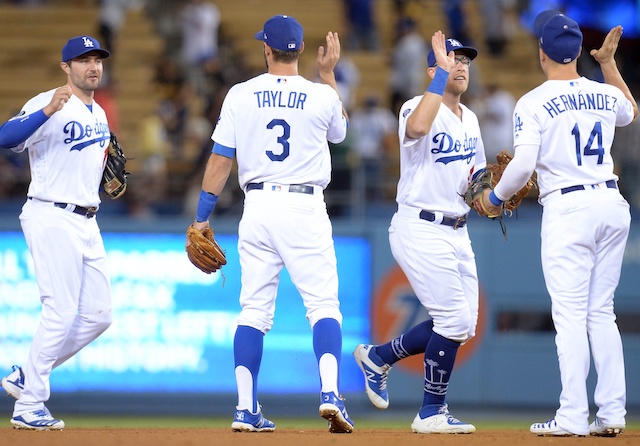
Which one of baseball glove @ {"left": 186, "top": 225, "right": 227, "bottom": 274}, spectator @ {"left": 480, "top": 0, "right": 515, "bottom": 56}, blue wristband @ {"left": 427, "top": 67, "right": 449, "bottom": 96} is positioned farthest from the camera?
spectator @ {"left": 480, "top": 0, "right": 515, "bottom": 56}

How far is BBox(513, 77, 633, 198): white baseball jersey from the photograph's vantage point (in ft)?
23.2

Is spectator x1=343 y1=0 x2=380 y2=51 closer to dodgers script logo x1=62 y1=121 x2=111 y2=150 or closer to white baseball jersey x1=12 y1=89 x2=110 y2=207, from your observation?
dodgers script logo x1=62 y1=121 x2=111 y2=150

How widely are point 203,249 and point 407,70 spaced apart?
9133 mm

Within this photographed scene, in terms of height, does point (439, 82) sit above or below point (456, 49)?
below

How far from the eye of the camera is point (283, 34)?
23.5 feet

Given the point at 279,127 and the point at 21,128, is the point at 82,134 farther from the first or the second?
the point at 279,127

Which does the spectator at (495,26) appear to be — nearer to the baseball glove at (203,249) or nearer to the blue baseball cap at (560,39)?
the blue baseball cap at (560,39)

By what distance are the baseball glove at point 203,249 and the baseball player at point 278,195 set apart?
271 millimetres

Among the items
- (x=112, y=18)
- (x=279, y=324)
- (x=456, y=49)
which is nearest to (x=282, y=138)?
Answer: (x=456, y=49)

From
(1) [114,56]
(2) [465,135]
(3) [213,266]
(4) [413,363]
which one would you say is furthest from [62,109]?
(1) [114,56]

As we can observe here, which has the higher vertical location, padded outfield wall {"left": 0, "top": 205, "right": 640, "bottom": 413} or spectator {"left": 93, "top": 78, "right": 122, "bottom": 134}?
spectator {"left": 93, "top": 78, "right": 122, "bottom": 134}

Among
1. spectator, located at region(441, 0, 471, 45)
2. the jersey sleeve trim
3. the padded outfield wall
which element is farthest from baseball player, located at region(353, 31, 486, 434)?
spectator, located at region(441, 0, 471, 45)

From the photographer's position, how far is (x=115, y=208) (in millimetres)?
13195

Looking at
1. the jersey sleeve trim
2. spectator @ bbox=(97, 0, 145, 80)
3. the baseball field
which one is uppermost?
spectator @ bbox=(97, 0, 145, 80)
